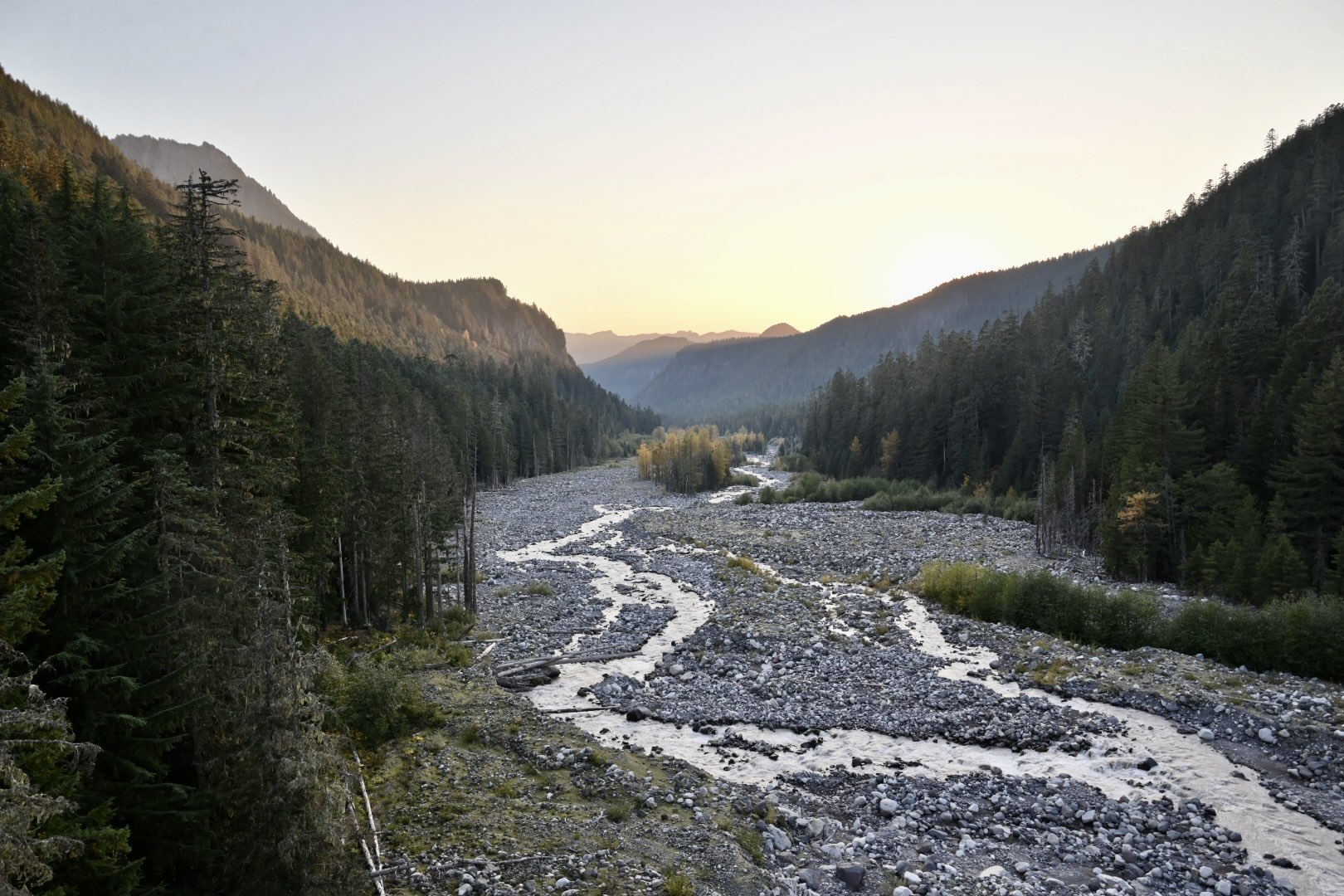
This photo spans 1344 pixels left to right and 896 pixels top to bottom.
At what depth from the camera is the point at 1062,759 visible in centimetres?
1961

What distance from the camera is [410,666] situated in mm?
26953

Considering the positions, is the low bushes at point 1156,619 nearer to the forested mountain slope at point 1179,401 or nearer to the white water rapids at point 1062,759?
the white water rapids at point 1062,759

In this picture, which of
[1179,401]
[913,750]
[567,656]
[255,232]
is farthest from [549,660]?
[255,232]

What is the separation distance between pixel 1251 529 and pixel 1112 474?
16964 millimetres

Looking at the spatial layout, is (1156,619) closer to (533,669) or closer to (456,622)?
(533,669)

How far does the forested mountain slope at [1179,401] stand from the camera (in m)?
36.7

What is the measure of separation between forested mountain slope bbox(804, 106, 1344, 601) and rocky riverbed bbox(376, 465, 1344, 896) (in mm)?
16941

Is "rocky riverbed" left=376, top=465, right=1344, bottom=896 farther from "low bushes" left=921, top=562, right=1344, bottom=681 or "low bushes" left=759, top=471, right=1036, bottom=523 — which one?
"low bushes" left=759, top=471, right=1036, bottom=523

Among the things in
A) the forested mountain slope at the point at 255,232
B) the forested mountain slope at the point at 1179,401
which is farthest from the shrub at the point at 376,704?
the forested mountain slope at the point at 1179,401

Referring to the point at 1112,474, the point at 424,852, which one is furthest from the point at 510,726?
the point at 1112,474

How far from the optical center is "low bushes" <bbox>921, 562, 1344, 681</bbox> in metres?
24.3

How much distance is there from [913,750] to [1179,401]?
4042 cm

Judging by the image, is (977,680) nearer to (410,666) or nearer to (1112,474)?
(410,666)

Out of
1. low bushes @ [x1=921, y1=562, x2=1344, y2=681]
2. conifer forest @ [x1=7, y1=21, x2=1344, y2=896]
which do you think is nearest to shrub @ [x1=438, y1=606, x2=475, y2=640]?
conifer forest @ [x1=7, y1=21, x2=1344, y2=896]
